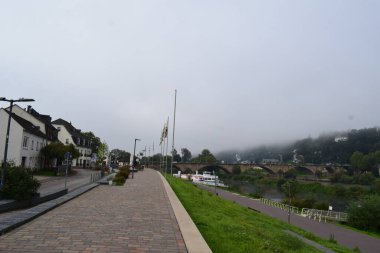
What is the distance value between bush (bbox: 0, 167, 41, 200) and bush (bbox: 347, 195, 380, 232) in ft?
110

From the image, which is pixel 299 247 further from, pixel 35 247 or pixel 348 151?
pixel 348 151

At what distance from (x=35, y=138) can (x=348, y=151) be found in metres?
161

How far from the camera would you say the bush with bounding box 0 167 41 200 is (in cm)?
1440

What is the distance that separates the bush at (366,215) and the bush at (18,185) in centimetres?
3355

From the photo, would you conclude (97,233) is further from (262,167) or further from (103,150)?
(262,167)

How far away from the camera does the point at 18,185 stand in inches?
575

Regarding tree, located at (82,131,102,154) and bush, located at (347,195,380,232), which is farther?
tree, located at (82,131,102,154)

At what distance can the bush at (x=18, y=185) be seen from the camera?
14398mm

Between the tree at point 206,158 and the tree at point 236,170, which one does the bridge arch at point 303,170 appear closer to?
the tree at point 236,170

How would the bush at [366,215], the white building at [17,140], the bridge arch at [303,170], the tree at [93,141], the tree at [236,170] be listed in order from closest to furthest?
the bush at [366,215] < the white building at [17,140] < the tree at [93,141] < the bridge arch at [303,170] < the tree at [236,170]

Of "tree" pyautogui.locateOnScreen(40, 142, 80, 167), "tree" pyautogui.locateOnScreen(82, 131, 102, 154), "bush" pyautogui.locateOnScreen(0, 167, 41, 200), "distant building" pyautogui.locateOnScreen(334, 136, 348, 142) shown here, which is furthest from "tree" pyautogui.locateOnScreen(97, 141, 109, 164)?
"distant building" pyautogui.locateOnScreen(334, 136, 348, 142)

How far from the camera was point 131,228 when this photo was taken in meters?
10.1

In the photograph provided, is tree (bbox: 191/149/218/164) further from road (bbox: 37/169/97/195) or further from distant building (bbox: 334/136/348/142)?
road (bbox: 37/169/97/195)

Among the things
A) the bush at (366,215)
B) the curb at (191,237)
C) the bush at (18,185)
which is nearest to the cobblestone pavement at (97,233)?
the curb at (191,237)
